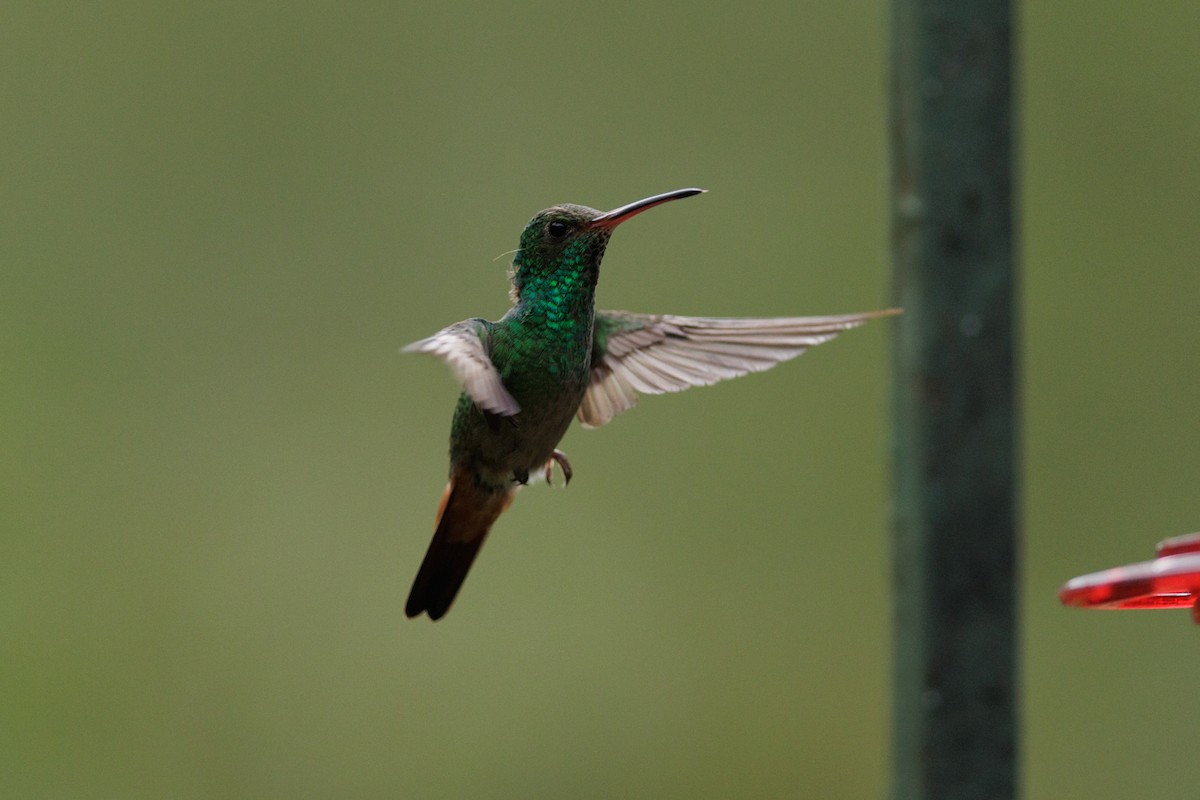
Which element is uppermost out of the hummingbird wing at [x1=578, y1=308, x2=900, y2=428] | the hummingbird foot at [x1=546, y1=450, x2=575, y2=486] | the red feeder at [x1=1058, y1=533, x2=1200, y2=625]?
the hummingbird wing at [x1=578, y1=308, x2=900, y2=428]

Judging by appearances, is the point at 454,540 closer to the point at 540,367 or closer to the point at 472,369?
the point at 540,367

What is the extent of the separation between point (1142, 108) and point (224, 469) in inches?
141

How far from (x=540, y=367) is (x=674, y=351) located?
28 cm

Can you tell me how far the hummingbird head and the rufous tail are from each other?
324mm

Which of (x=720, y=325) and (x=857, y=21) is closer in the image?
(x=720, y=325)

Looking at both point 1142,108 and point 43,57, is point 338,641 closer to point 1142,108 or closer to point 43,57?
point 43,57

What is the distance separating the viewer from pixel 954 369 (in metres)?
1.48

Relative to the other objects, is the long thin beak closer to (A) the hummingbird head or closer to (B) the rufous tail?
(A) the hummingbird head

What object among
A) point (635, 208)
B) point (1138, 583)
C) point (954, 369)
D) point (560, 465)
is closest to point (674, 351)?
point (560, 465)

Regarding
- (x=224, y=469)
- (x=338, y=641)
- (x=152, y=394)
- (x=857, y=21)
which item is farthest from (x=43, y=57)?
(x=857, y=21)

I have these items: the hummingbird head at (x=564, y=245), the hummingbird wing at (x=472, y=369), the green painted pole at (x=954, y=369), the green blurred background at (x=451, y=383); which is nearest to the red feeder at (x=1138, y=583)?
the green painted pole at (x=954, y=369)

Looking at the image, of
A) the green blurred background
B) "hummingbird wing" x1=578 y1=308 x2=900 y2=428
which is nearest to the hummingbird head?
"hummingbird wing" x1=578 y1=308 x2=900 y2=428

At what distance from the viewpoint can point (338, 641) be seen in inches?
188

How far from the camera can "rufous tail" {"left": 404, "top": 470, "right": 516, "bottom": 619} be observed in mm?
2020
